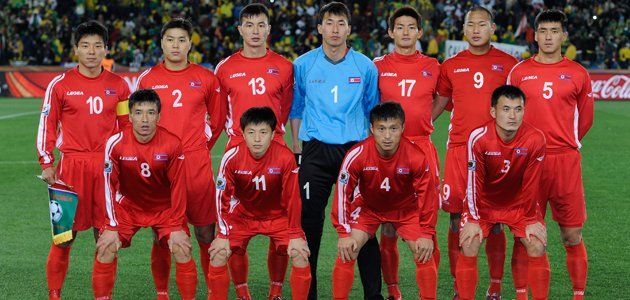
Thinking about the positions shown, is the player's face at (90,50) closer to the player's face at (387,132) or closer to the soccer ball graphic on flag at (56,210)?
the soccer ball graphic on flag at (56,210)

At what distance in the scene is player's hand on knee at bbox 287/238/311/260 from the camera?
6188mm

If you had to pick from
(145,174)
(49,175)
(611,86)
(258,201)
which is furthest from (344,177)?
(611,86)

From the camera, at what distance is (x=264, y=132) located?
6.24 meters

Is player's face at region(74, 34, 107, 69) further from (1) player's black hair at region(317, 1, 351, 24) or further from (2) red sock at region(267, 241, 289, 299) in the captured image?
(2) red sock at region(267, 241, 289, 299)

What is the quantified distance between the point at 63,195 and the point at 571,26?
87.4 ft

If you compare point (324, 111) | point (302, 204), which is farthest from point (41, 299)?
point (324, 111)

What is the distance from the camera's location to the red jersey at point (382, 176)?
627cm

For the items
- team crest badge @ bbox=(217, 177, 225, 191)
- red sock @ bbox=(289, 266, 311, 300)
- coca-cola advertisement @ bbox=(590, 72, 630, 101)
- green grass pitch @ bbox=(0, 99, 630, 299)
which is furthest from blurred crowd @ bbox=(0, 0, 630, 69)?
red sock @ bbox=(289, 266, 311, 300)

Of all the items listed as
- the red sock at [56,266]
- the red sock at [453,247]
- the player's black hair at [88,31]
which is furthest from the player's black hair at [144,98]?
the red sock at [453,247]

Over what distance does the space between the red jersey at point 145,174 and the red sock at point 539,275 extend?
7.72 ft

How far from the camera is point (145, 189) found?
21.0 ft

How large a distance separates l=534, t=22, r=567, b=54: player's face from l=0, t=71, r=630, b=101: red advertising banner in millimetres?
20547

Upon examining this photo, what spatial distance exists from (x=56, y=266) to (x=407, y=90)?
112 inches

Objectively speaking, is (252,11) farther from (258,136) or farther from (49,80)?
(49,80)
